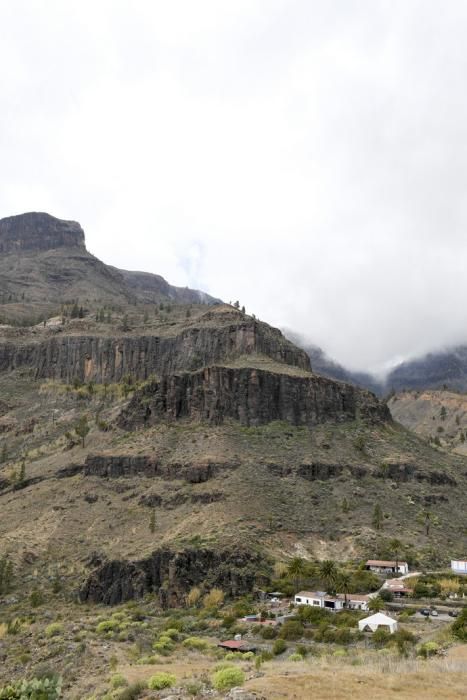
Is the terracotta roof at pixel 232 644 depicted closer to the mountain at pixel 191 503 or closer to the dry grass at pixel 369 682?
the mountain at pixel 191 503

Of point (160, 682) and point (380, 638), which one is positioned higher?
point (160, 682)

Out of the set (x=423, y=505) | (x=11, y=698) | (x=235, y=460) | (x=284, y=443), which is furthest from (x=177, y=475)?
(x=11, y=698)

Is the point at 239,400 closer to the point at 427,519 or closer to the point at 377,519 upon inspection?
the point at 377,519

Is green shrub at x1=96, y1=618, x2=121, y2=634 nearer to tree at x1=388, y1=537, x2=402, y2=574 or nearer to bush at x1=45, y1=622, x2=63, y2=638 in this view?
bush at x1=45, y1=622, x2=63, y2=638

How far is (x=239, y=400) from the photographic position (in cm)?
10488

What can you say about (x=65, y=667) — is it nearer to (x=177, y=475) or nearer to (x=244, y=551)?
(x=244, y=551)

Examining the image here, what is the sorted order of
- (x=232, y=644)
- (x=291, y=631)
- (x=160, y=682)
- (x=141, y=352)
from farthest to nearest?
(x=141, y=352)
(x=291, y=631)
(x=232, y=644)
(x=160, y=682)

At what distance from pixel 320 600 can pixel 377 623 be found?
9.85 m

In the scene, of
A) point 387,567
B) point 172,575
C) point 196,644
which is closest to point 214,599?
point 172,575

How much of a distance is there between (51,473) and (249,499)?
A: 127ft

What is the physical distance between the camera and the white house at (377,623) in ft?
162

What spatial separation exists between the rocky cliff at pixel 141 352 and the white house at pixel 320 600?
72640 millimetres

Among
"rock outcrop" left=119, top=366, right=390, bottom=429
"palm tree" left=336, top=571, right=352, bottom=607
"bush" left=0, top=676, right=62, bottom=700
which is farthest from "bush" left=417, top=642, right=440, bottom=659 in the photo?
"rock outcrop" left=119, top=366, right=390, bottom=429

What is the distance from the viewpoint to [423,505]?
91.2 meters
